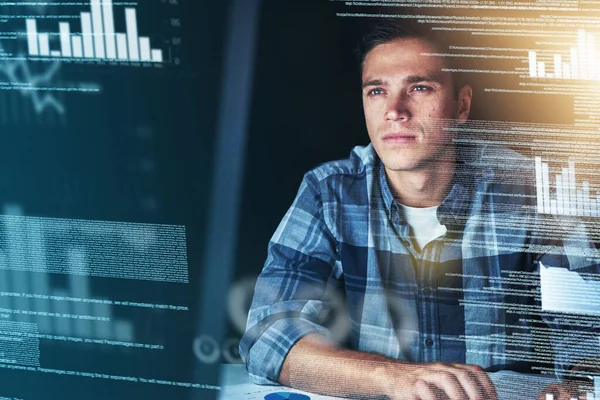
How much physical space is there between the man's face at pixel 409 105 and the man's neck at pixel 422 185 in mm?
11

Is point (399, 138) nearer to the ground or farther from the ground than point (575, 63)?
nearer to the ground

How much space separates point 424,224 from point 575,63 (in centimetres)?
38

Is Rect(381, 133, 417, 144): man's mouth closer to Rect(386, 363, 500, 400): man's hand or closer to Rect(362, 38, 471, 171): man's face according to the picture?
Rect(362, 38, 471, 171): man's face

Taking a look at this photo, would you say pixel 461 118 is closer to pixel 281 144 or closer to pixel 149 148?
pixel 281 144

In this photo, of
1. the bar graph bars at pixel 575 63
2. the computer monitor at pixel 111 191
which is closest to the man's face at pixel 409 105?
the bar graph bars at pixel 575 63

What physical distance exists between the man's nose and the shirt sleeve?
19cm

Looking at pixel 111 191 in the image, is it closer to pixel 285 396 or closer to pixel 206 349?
pixel 206 349

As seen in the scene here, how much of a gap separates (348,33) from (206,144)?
356 mm

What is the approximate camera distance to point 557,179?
3.90ft

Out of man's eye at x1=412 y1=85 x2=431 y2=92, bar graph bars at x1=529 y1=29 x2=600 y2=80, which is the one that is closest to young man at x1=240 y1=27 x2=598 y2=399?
man's eye at x1=412 y1=85 x2=431 y2=92

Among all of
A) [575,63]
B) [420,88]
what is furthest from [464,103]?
[575,63]

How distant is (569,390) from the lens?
4.02ft

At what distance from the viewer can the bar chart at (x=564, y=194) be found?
1.18 meters

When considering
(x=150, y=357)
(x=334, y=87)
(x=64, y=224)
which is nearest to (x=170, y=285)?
(x=150, y=357)
